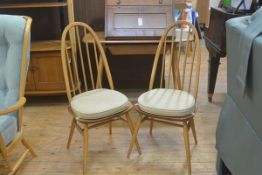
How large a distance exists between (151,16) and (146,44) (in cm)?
35

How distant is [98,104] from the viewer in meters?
1.89

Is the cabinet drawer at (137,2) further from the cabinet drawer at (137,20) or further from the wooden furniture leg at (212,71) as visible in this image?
the wooden furniture leg at (212,71)

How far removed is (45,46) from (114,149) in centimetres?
129

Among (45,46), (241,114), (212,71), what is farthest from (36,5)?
(241,114)

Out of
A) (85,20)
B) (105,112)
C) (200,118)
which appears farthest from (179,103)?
(85,20)

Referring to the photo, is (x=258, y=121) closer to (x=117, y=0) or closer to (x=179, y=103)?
(x=179, y=103)

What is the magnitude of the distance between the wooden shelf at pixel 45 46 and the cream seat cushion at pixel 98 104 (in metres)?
0.88

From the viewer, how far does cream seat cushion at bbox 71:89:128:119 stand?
5.92ft

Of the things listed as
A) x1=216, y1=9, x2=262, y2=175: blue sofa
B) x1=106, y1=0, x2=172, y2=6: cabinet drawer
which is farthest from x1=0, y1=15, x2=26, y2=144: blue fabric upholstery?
x1=216, y1=9, x2=262, y2=175: blue sofa

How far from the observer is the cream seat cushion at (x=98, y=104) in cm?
180

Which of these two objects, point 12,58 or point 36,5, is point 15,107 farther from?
point 36,5

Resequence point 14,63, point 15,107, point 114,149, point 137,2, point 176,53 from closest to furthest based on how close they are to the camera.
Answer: point 15,107
point 14,63
point 114,149
point 176,53
point 137,2

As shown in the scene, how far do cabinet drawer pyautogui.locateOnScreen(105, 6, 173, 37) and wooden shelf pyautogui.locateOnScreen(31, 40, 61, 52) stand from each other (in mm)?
548

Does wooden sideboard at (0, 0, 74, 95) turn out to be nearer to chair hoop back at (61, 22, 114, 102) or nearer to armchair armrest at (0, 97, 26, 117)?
chair hoop back at (61, 22, 114, 102)
